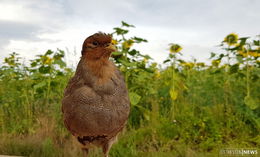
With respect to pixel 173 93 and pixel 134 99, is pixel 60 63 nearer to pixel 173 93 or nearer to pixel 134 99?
pixel 134 99

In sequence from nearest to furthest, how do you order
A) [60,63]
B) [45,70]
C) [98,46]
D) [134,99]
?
[98,46], [134,99], [60,63], [45,70]

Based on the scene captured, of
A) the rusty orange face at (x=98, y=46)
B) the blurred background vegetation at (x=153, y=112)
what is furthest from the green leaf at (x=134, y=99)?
the rusty orange face at (x=98, y=46)

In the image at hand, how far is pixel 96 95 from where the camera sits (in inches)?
86.7

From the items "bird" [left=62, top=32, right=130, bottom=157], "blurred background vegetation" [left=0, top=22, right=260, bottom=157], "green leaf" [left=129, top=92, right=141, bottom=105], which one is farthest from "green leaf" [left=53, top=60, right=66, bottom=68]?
"bird" [left=62, top=32, right=130, bottom=157]

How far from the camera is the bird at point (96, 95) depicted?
219 cm

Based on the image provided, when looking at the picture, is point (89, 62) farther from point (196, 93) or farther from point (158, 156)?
point (196, 93)

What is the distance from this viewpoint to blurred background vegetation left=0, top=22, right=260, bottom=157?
13.9 ft

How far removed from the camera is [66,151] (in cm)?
395

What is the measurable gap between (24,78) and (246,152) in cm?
418

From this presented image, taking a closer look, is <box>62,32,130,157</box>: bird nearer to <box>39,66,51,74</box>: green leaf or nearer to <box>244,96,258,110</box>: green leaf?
<box>39,66,51,74</box>: green leaf

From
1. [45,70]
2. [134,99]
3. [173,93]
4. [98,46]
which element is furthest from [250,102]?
[98,46]

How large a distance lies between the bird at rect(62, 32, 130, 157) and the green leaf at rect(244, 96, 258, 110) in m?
2.95

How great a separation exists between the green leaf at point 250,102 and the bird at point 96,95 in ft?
9.68

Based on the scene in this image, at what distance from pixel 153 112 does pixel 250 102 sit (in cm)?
145
